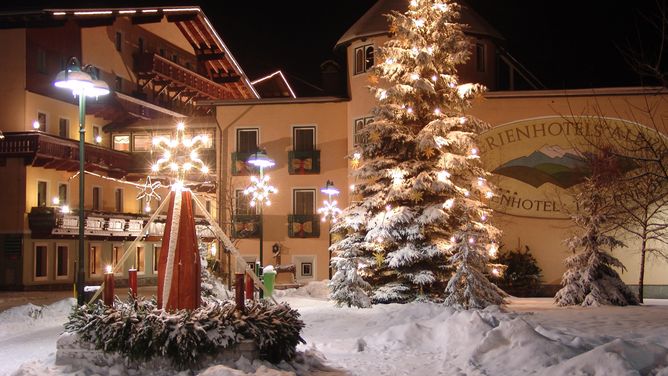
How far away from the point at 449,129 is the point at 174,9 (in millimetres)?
31212

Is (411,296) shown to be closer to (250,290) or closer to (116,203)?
(250,290)

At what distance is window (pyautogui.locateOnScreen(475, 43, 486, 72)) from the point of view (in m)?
36.2

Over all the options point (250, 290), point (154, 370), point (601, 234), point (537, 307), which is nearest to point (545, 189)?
point (601, 234)

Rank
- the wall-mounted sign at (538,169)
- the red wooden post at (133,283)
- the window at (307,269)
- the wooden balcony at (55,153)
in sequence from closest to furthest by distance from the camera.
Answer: the red wooden post at (133,283), the wall-mounted sign at (538,169), the window at (307,269), the wooden balcony at (55,153)

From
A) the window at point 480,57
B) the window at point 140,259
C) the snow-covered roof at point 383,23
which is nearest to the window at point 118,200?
the window at point 140,259

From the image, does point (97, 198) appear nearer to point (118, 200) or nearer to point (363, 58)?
point (118, 200)

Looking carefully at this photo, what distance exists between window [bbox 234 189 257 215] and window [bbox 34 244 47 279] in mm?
12124

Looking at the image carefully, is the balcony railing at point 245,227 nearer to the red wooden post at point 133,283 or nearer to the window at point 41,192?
the window at point 41,192

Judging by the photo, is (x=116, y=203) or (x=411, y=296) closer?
(x=411, y=296)

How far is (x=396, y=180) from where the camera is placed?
24.4m

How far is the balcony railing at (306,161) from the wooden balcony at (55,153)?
497 inches

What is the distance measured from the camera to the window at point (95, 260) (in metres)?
48.2

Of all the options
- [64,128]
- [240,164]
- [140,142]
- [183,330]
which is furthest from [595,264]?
[64,128]

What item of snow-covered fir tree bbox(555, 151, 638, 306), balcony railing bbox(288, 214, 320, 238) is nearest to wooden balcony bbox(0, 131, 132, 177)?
balcony railing bbox(288, 214, 320, 238)
